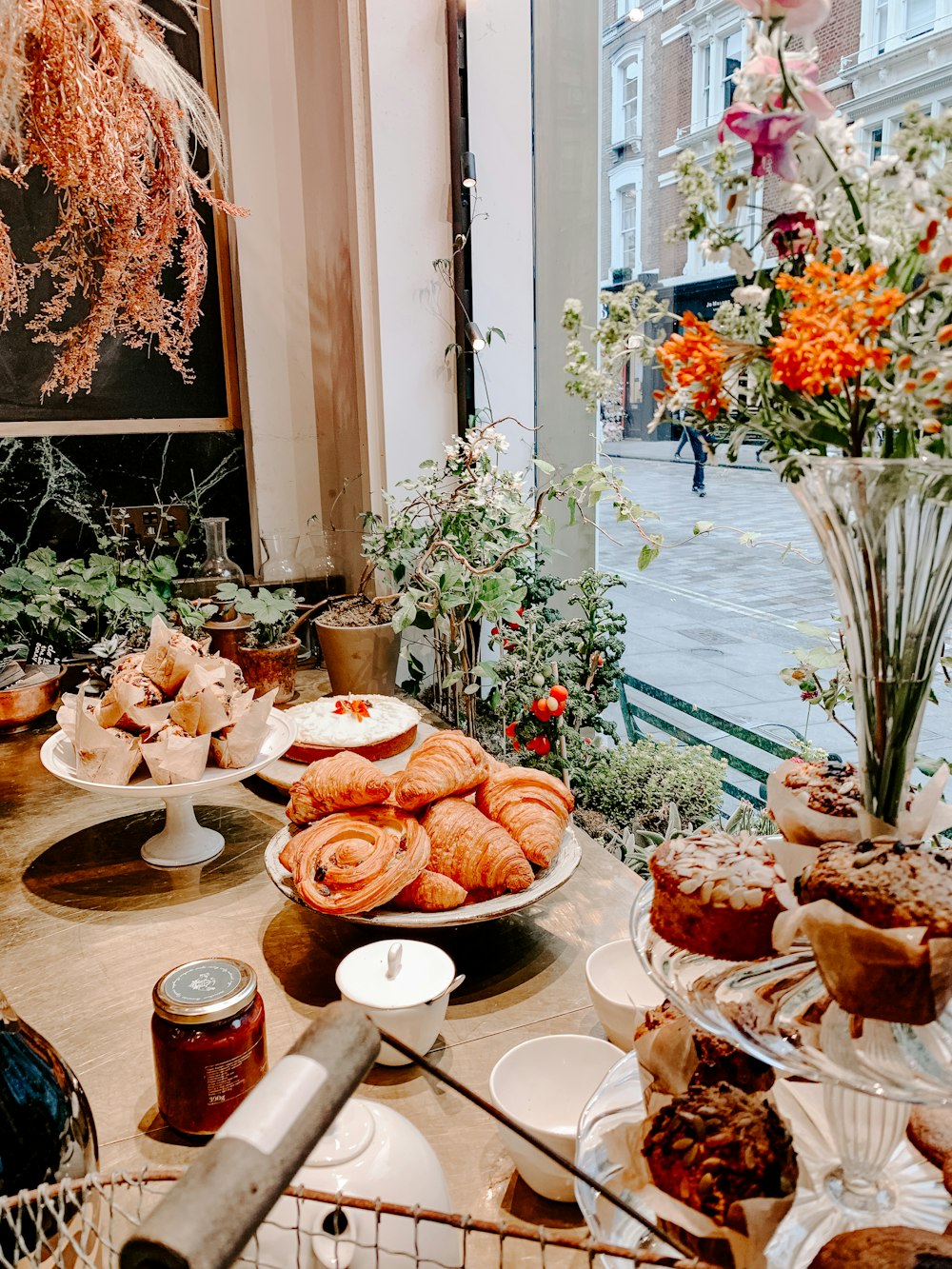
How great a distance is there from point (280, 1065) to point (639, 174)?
194 centimetres

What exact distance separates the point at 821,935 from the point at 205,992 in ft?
1.80

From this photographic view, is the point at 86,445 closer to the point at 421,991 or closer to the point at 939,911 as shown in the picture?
the point at 421,991

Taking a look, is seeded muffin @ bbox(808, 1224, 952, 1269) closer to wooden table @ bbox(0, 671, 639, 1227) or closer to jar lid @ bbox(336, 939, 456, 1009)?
wooden table @ bbox(0, 671, 639, 1227)

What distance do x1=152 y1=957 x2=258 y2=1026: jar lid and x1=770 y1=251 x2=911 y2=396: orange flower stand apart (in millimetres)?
676

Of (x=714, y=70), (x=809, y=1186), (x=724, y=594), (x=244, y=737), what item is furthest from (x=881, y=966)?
(x=714, y=70)

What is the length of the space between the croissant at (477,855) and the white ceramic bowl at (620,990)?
16cm

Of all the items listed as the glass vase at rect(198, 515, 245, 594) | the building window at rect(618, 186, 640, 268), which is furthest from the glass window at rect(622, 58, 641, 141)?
the glass vase at rect(198, 515, 245, 594)

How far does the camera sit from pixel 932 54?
3.99 feet

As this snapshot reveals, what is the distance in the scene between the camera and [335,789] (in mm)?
1188

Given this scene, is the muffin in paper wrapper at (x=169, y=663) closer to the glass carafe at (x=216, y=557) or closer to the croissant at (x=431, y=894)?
the croissant at (x=431, y=894)

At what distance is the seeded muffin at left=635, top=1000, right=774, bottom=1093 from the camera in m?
0.66

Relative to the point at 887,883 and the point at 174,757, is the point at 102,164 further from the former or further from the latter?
the point at 887,883

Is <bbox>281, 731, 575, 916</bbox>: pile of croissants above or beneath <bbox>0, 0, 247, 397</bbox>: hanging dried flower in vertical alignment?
beneath

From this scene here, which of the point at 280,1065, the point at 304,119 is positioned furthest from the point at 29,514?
the point at 280,1065
